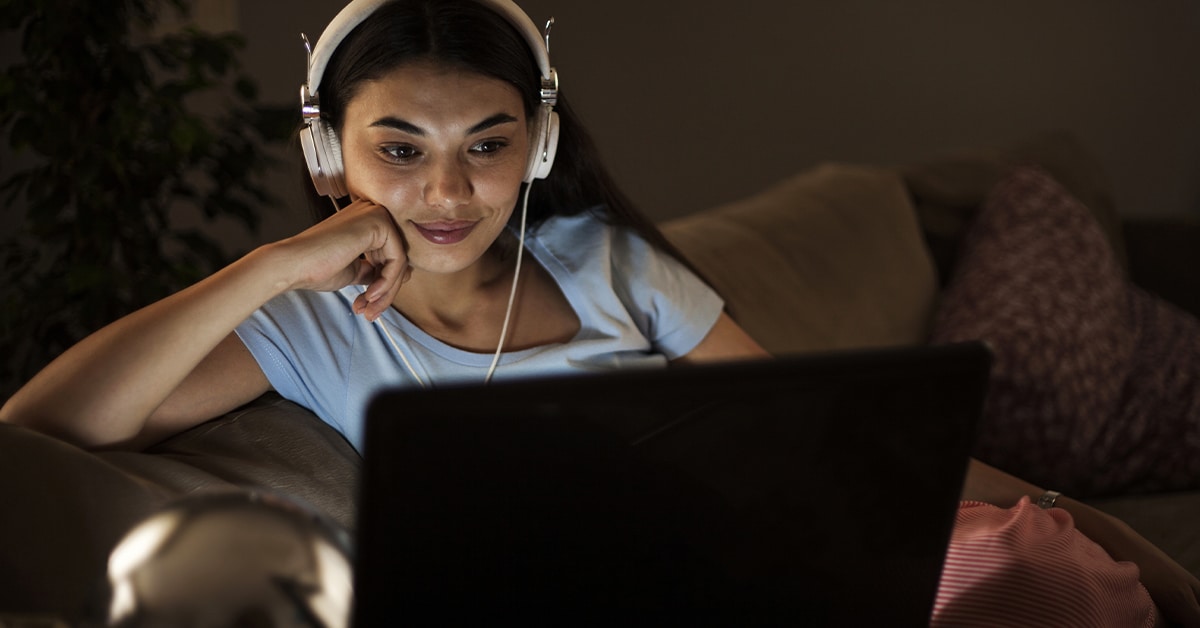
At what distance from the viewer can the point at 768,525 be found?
1.88ft

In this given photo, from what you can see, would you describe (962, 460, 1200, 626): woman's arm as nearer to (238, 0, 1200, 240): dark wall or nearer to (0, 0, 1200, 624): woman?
(0, 0, 1200, 624): woman

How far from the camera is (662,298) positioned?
4.32 ft

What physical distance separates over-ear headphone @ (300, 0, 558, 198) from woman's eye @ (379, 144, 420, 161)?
7 cm

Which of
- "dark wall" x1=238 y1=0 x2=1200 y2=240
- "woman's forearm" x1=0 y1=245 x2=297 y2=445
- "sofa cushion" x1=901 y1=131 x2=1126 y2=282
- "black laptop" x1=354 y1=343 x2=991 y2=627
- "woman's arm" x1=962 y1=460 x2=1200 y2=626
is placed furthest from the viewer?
"dark wall" x1=238 y1=0 x2=1200 y2=240

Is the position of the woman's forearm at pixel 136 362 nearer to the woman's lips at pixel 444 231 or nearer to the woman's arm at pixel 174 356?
the woman's arm at pixel 174 356

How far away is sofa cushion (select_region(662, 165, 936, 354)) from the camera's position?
67.8 inches

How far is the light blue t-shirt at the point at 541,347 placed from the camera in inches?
44.1

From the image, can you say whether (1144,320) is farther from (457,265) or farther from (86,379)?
(86,379)

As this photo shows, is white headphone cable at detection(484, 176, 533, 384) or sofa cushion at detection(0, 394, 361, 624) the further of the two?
white headphone cable at detection(484, 176, 533, 384)

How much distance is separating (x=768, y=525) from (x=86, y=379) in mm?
641

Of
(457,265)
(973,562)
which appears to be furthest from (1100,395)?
(457,265)

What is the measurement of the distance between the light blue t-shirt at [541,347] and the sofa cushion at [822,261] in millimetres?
223

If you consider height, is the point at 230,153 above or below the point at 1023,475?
above

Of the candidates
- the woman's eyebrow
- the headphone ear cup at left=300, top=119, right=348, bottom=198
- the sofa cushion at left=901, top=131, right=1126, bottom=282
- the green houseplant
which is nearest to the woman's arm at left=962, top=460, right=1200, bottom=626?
the woman's eyebrow
